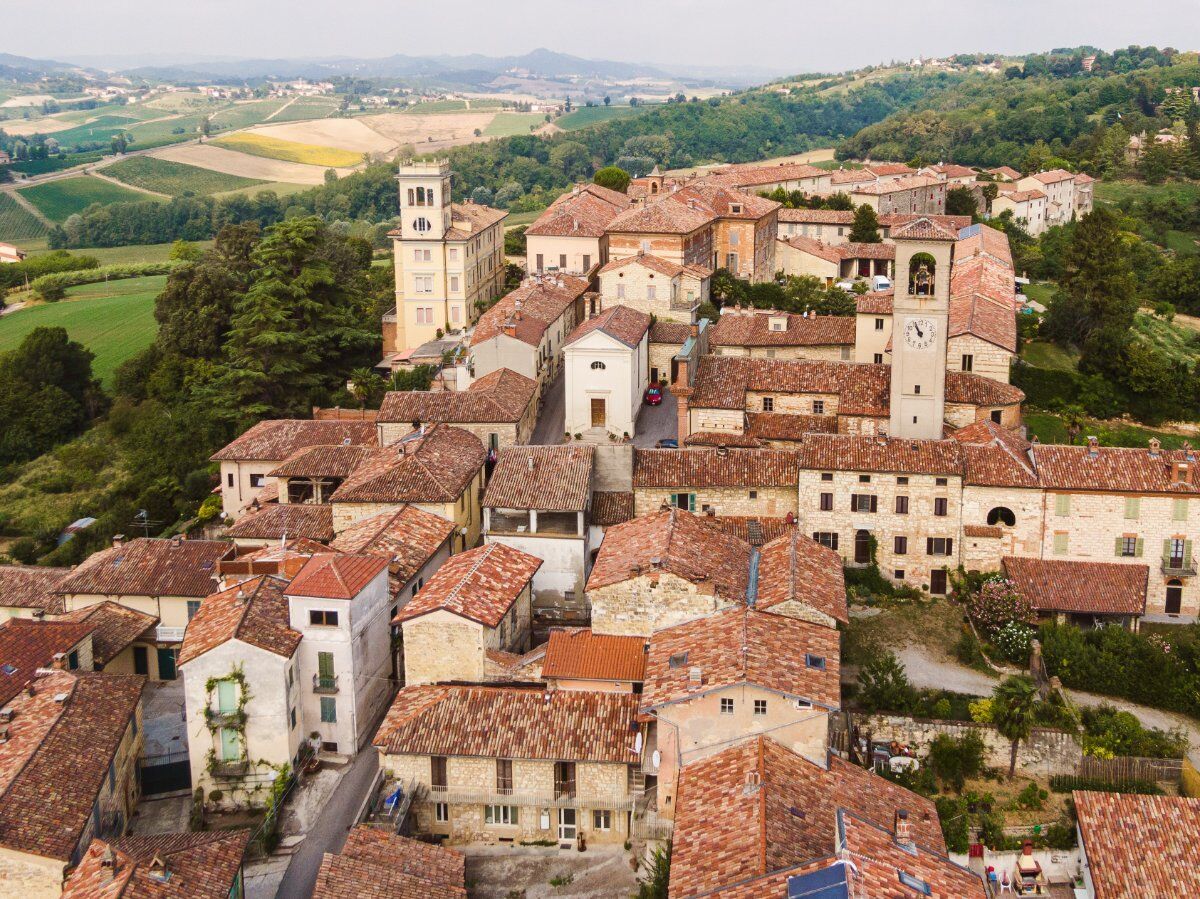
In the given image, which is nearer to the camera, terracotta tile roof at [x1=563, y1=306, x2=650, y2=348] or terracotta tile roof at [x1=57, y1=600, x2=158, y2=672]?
terracotta tile roof at [x1=57, y1=600, x2=158, y2=672]

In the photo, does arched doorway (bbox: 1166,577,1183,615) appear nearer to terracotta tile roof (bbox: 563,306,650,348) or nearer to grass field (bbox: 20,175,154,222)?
terracotta tile roof (bbox: 563,306,650,348)

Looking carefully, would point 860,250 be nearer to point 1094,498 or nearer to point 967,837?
point 1094,498

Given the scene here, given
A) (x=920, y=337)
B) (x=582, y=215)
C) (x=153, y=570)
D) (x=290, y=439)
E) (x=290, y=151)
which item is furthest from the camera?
(x=290, y=151)

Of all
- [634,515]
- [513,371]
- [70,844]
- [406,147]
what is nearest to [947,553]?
[634,515]

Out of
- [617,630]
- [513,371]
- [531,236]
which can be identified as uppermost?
[531,236]

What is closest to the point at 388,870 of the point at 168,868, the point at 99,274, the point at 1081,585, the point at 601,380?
the point at 168,868

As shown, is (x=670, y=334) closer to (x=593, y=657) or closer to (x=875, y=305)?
(x=875, y=305)

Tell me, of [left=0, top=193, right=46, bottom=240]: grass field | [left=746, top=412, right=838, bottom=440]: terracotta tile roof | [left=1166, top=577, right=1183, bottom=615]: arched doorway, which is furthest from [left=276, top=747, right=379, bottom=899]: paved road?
[left=0, top=193, right=46, bottom=240]: grass field
